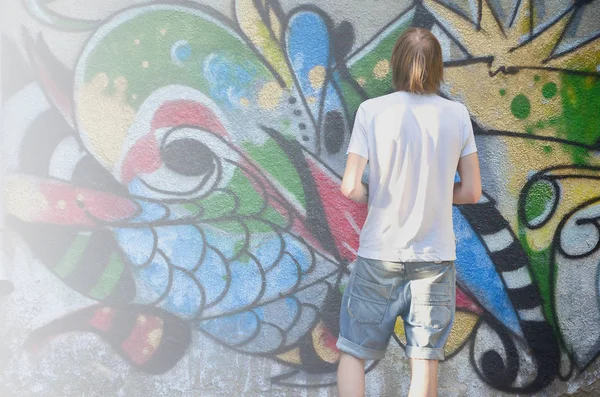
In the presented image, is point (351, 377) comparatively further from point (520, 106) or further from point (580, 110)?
point (580, 110)

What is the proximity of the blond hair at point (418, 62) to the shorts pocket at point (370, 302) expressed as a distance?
0.77 m

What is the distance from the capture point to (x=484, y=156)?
3693 mm

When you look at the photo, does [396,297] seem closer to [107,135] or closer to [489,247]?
[489,247]

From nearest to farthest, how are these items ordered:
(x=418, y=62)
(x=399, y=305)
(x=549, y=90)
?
(x=418, y=62) → (x=399, y=305) → (x=549, y=90)

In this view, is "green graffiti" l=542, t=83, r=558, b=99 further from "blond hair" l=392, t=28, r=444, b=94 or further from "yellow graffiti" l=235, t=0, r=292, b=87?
"yellow graffiti" l=235, t=0, r=292, b=87

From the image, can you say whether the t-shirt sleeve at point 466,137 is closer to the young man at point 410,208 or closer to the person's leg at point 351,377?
the young man at point 410,208

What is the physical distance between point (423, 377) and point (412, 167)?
2.70ft

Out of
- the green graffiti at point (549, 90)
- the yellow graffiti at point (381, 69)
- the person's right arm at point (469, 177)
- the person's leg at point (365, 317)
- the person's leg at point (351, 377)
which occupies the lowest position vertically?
the person's leg at point (351, 377)

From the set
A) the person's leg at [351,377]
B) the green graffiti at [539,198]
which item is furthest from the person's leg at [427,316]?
the green graffiti at [539,198]

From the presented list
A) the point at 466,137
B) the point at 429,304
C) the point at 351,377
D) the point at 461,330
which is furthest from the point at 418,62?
the point at 461,330

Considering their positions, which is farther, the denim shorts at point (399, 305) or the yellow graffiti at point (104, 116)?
the yellow graffiti at point (104, 116)

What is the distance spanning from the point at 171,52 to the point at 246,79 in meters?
0.41

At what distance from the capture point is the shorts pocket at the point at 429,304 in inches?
110

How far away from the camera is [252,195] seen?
375 cm
